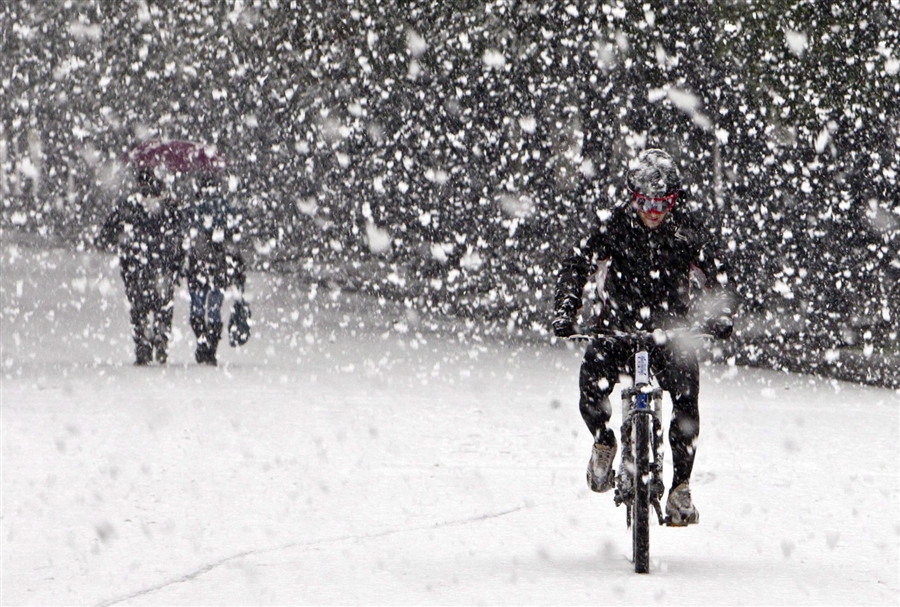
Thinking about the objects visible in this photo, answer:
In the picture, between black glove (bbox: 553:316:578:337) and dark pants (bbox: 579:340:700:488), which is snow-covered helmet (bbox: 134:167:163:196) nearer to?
dark pants (bbox: 579:340:700:488)

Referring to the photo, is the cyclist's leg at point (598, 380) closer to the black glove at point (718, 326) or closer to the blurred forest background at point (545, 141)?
the black glove at point (718, 326)

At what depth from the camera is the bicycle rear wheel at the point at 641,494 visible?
550cm

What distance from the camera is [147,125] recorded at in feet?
84.5

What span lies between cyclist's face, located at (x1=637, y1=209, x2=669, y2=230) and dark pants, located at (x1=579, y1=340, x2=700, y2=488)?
0.53 metres

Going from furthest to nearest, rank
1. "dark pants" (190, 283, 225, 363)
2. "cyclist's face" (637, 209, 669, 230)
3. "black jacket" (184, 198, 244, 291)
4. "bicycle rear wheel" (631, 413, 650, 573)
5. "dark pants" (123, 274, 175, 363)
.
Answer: "dark pants" (190, 283, 225, 363)
"dark pants" (123, 274, 175, 363)
"black jacket" (184, 198, 244, 291)
"cyclist's face" (637, 209, 669, 230)
"bicycle rear wheel" (631, 413, 650, 573)

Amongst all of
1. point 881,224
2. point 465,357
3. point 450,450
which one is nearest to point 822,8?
point 881,224

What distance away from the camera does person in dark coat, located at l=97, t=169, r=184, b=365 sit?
12.5 metres

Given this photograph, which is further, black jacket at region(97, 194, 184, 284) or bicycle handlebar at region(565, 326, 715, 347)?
black jacket at region(97, 194, 184, 284)

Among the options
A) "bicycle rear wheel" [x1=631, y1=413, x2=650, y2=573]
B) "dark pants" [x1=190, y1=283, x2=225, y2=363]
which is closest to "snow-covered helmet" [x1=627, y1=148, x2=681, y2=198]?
"bicycle rear wheel" [x1=631, y1=413, x2=650, y2=573]

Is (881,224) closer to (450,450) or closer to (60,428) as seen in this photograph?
(450,450)

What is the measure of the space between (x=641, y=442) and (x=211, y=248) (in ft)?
25.0

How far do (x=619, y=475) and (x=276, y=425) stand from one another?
4626 mm

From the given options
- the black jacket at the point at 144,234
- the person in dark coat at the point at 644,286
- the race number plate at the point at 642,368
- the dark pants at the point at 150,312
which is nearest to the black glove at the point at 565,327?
the person in dark coat at the point at 644,286

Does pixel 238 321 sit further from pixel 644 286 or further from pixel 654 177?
pixel 654 177
